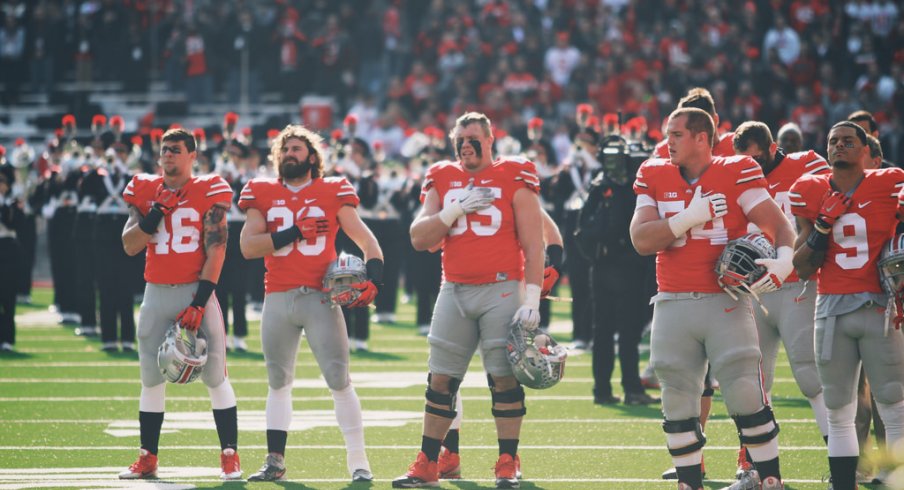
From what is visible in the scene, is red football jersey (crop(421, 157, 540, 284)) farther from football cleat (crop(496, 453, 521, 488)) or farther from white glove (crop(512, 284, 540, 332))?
football cleat (crop(496, 453, 521, 488))

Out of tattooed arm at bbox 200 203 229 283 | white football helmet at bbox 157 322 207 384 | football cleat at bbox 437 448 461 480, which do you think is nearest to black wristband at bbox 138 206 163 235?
tattooed arm at bbox 200 203 229 283

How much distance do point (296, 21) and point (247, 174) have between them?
1232 centimetres

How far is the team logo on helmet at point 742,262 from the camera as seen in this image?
6117 millimetres

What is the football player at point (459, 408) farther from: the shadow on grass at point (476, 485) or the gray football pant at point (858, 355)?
the gray football pant at point (858, 355)

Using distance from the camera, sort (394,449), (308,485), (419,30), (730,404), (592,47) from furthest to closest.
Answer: (419,30) < (592,47) < (394,449) < (308,485) < (730,404)

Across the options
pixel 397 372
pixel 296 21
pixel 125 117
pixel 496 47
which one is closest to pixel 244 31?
pixel 296 21

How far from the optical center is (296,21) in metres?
26.9

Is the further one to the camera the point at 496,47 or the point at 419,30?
the point at 419,30

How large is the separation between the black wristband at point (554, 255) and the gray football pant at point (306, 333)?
4.10 feet

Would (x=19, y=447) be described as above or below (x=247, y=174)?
below

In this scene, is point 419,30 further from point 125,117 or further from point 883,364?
point 883,364

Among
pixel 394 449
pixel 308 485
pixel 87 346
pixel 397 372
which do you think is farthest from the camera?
pixel 87 346

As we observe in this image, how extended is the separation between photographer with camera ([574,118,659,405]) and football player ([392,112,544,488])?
2704 millimetres

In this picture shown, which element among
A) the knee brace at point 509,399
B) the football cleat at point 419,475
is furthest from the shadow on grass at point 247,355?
the knee brace at point 509,399
